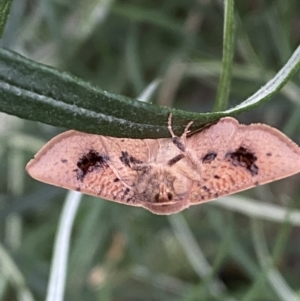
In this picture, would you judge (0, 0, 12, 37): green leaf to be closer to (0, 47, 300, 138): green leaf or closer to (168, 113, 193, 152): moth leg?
(0, 47, 300, 138): green leaf

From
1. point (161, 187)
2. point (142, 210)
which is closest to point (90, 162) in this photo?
point (161, 187)

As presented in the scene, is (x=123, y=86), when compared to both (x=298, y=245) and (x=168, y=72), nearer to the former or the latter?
(x=168, y=72)

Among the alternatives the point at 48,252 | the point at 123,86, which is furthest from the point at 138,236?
the point at 123,86

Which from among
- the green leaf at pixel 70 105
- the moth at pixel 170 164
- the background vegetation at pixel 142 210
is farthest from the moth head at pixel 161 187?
the background vegetation at pixel 142 210

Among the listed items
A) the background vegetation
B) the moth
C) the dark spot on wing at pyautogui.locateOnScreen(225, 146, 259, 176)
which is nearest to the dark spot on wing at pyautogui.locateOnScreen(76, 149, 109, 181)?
the moth

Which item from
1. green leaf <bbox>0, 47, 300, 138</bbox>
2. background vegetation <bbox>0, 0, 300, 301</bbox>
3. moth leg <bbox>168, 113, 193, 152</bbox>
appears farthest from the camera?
background vegetation <bbox>0, 0, 300, 301</bbox>

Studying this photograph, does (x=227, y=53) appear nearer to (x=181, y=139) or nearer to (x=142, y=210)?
(x=181, y=139)
